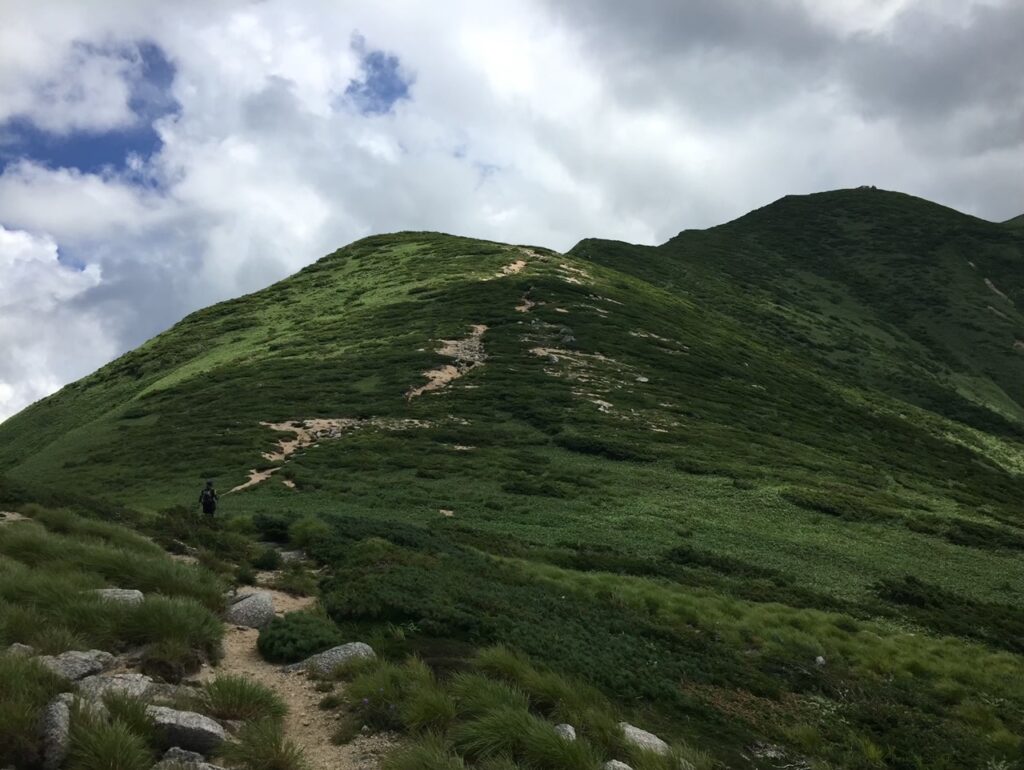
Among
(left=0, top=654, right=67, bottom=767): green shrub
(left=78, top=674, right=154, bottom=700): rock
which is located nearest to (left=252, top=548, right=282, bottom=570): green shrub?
(left=78, top=674, right=154, bottom=700): rock

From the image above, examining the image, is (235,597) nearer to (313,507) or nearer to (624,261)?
(313,507)

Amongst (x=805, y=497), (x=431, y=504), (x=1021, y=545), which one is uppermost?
(x=431, y=504)

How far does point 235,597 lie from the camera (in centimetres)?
1518

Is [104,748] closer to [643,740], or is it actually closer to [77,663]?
[77,663]

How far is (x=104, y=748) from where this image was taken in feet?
24.3

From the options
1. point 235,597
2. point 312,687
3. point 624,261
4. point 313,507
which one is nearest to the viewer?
point 312,687

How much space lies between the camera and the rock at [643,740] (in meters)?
9.68

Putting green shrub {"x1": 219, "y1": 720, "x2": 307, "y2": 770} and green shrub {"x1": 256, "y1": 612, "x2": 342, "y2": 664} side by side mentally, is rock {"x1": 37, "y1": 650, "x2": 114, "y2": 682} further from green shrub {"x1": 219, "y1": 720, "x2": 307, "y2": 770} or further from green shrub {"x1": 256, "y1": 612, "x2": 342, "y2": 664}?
green shrub {"x1": 256, "y1": 612, "x2": 342, "y2": 664}

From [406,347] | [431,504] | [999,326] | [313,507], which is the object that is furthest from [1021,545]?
[999,326]

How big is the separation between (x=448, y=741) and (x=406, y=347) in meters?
56.0

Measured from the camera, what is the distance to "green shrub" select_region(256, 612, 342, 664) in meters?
12.5

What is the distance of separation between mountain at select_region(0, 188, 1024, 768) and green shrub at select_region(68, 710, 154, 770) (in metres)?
6.67

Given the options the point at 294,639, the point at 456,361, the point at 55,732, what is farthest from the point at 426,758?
the point at 456,361

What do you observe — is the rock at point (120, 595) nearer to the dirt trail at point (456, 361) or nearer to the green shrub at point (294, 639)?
the green shrub at point (294, 639)
